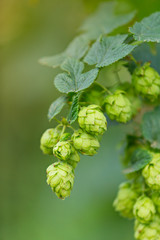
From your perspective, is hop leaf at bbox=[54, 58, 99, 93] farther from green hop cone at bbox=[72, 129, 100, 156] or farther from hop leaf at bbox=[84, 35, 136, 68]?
green hop cone at bbox=[72, 129, 100, 156]

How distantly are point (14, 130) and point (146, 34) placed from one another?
268 centimetres

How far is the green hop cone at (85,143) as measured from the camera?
1271mm

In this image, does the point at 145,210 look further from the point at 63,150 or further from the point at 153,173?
the point at 63,150

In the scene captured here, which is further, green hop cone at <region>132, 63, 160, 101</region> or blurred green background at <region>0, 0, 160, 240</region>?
blurred green background at <region>0, 0, 160, 240</region>

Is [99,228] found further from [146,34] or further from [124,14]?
[146,34]

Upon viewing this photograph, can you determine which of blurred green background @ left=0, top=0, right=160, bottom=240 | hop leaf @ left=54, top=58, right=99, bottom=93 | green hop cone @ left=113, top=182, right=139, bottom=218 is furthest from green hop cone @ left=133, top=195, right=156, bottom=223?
blurred green background @ left=0, top=0, right=160, bottom=240

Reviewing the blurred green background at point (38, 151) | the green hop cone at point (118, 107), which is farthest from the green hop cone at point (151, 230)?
the blurred green background at point (38, 151)

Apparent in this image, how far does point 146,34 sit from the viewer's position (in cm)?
145

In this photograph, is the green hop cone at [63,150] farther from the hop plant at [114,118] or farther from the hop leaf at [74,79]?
the hop leaf at [74,79]

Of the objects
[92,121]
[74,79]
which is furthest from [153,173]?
[74,79]

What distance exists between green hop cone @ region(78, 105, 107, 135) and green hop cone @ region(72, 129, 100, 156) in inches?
0.9

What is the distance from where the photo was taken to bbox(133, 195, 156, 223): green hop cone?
146 cm

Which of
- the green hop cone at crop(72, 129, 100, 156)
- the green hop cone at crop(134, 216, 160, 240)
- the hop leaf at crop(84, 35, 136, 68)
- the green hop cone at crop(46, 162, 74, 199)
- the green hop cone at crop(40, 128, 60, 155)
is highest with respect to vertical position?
the hop leaf at crop(84, 35, 136, 68)

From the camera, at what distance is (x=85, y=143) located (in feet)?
4.17
